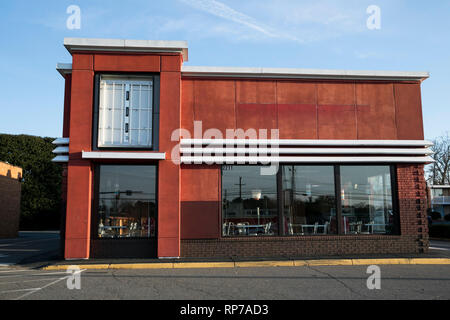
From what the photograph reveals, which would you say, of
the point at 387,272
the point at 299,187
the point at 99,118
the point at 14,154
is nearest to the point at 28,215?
the point at 14,154

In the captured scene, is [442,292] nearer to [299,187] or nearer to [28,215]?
[299,187]

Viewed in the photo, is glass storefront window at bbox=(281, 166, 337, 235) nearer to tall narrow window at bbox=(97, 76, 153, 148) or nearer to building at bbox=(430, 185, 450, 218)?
tall narrow window at bbox=(97, 76, 153, 148)

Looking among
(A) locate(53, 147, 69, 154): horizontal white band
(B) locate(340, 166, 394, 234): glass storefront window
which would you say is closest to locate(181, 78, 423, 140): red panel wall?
(B) locate(340, 166, 394, 234): glass storefront window

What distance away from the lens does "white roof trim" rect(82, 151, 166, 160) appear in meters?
12.5

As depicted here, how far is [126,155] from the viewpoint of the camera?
1268 cm

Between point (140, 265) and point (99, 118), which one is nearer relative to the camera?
point (140, 265)

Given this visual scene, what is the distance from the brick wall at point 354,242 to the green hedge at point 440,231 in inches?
545

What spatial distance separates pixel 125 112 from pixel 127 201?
2.91 m

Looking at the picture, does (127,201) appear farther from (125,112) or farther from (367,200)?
(367,200)

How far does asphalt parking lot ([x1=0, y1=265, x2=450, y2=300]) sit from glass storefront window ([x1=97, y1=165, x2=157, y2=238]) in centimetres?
223

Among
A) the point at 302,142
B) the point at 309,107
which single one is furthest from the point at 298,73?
the point at 302,142

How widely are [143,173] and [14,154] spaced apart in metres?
33.6

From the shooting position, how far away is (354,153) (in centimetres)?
1377
